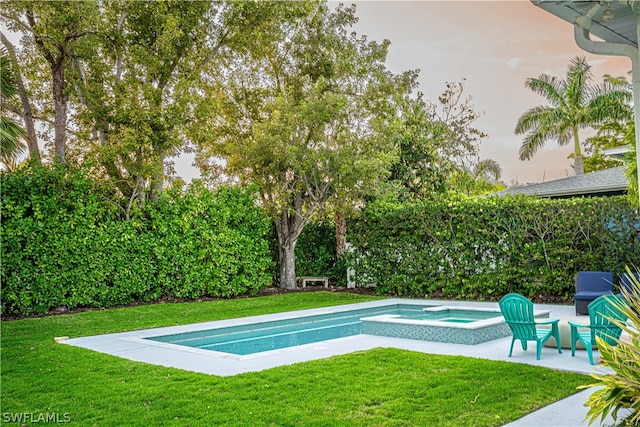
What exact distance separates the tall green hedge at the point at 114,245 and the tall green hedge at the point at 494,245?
416 cm

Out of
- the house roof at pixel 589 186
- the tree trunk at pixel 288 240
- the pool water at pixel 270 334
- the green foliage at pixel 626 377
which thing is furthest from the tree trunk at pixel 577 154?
the green foliage at pixel 626 377

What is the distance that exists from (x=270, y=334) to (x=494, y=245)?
7304 millimetres

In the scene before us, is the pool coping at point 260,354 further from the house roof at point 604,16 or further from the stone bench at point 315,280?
the stone bench at point 315,280

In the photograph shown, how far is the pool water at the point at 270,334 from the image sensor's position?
1035 centimetres

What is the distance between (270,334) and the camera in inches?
446

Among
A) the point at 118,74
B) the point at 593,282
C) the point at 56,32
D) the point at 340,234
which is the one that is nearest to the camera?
the point at 593,282

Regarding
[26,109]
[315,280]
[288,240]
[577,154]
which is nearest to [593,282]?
[315,280]

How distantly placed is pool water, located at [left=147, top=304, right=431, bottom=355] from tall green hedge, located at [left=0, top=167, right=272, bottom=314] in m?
4.57

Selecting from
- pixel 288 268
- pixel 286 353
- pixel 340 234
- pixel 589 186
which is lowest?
pixel 286 353

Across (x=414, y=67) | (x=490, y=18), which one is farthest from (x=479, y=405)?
(x=414, y=67)

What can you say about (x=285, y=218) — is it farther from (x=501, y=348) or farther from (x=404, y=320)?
(x=501, y=348)

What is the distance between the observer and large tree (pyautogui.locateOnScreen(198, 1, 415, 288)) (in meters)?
17.4

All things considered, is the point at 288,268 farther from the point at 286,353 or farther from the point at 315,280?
the point at 286,353

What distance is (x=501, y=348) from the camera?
8742mm
